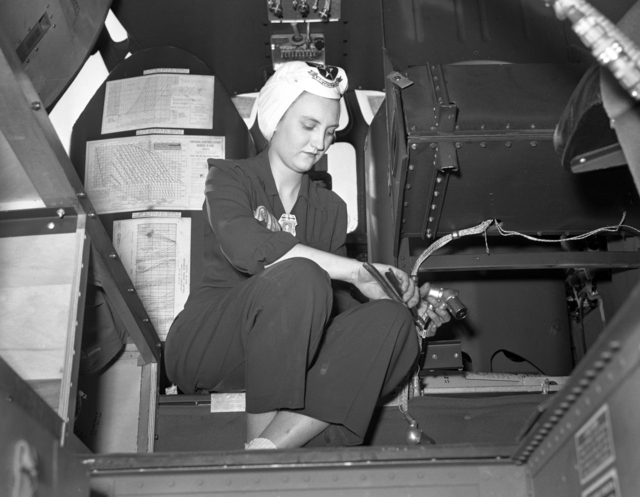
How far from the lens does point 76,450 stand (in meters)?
1.43

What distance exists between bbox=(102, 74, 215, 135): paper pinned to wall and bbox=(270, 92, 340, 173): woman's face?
116cm

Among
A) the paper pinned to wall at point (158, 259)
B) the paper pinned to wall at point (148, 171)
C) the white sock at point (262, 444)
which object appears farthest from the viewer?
the paper pinned to wall at point (148, 171)

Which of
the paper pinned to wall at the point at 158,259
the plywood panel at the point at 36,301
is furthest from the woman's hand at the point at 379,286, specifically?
the paper pinned to wall at the point at 158,259

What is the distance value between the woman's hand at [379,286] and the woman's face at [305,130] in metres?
0.50

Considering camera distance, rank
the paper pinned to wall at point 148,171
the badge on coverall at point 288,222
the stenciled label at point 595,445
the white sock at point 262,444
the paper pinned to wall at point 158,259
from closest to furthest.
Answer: the stenciled label at point 595,445, the white sock at point 262,444, the badge on coverall at point 288,222, the paper pinned to wall at point 158,259, the paper pinned to wall at point 148,171

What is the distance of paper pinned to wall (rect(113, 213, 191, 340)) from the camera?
300cm

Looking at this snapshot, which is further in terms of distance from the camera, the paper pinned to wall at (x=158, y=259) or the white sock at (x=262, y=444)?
the paper pinned to wall at (x=158, y=259)

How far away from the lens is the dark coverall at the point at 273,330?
162 cm

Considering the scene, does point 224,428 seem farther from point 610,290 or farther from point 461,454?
point 610,290

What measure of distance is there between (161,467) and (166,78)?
8.07 ft

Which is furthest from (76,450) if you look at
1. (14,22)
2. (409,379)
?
(14,22)

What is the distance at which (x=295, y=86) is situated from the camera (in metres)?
2.22

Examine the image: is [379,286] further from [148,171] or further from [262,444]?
[148,171]

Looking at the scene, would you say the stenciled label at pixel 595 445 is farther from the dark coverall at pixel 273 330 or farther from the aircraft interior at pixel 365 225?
the dark coverall at pixel 273 330
